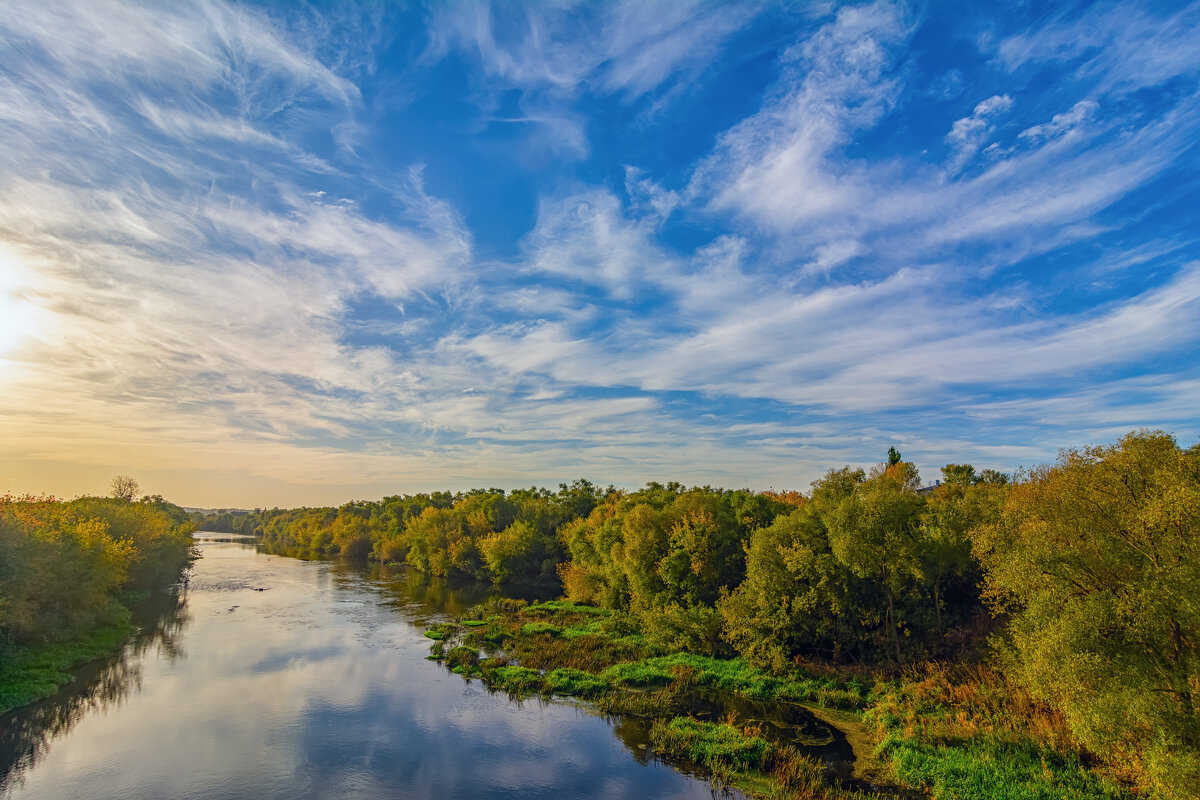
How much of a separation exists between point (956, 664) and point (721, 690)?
14.7 m

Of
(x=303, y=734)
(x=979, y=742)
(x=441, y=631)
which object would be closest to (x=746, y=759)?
(x=979, y=742)

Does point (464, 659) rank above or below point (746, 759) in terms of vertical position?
above

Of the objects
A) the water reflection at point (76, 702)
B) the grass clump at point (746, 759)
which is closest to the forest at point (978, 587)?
the grass clump at point (746, 759)

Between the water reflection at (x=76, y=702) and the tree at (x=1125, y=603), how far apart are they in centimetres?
4383

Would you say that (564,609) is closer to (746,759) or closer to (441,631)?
(441,631)

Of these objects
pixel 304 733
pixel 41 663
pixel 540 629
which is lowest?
pixel 304 733

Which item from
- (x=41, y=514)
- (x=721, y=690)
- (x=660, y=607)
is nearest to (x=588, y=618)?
(x=660, y=607)

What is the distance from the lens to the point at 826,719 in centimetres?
3209

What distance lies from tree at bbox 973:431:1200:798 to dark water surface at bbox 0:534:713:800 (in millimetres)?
15396

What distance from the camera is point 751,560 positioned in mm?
42031

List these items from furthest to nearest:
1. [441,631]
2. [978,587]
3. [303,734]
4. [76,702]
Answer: [441,631]
[978,587]
[76,702]
[303,734]

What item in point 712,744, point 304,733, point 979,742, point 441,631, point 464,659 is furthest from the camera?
point 441,631

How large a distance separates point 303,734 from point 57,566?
31.9 m

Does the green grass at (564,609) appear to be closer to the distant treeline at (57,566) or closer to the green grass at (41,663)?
the green grass at (41,663)
